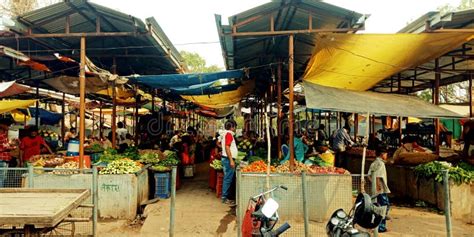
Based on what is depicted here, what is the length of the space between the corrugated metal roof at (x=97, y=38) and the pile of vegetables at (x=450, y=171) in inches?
283

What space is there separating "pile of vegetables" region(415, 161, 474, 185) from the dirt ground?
2.79ft

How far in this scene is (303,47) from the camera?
10352 millimetres

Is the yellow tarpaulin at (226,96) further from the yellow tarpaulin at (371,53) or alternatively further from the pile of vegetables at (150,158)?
the yellow tarpaulin at (371,53)

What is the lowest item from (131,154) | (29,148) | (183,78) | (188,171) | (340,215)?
(188,171)

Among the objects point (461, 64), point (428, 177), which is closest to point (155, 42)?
point (428, 177)

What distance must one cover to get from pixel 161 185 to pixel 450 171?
22.2ft

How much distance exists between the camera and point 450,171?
8.28 meters

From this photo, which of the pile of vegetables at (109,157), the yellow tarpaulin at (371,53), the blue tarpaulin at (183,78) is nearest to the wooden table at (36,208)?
the pile of vegetables at (109,157)

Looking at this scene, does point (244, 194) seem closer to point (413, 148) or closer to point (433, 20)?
point (433, 20)

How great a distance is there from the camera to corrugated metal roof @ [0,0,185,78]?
7969mm

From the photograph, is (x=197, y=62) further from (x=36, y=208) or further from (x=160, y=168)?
(x=36, y=208)

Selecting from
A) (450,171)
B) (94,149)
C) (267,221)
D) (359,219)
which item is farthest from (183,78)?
(450,171)

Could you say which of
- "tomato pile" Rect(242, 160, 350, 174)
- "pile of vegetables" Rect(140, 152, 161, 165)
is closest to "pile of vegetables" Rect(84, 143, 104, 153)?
"pile of vegetables" Rect(140, 152, 161, 165)

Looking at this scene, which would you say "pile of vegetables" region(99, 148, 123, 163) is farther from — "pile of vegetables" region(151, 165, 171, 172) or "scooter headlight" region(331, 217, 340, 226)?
"scooter headlight" region(331, 217, 340, 226)
